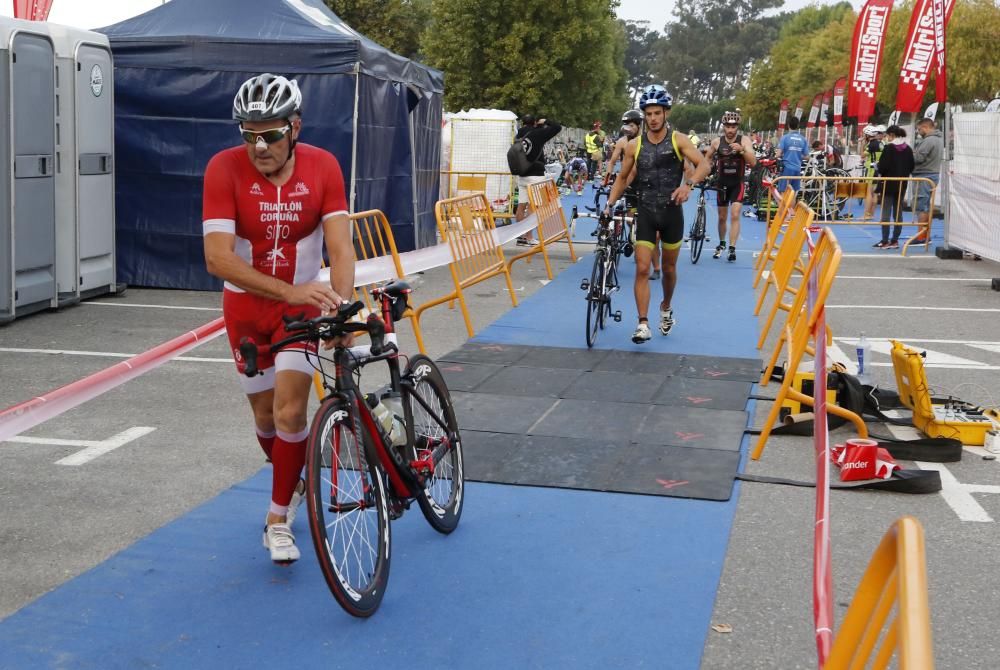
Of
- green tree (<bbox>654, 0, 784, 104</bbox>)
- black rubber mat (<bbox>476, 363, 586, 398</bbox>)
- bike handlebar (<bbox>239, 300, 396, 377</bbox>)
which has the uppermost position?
green tree (<bbox>654, 0, 784, 104</bbox>)

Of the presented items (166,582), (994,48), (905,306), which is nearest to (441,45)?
(994,48)

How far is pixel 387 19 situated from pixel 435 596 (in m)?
56.1

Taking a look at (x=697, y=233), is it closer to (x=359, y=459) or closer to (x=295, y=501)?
(x=295, y=501)

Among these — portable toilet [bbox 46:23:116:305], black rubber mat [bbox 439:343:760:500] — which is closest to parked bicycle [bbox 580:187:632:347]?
black rubber mat [bbox 439:343:760:500]

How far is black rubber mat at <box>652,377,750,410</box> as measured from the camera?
805 centimetres

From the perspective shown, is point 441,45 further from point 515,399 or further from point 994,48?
→ point 515,399

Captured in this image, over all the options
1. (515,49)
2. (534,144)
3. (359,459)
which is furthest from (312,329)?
(515,49)

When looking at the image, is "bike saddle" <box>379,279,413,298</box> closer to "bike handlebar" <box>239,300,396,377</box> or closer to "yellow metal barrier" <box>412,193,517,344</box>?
"bike handlebar" <box>239,300,396,377</box>

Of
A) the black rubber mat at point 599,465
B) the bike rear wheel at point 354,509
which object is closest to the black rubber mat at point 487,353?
the black rubber mat at point 599,465

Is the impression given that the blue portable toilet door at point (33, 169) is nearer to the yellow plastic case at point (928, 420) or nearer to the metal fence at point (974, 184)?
the yellow plastic case at point (928, 420)

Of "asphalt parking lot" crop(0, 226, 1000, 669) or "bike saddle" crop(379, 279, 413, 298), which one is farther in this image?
"bike saddle" crop(379, 279, 413, 298)

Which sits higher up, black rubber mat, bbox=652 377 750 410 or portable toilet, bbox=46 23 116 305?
portable toilet, bbox=46 23 116 305

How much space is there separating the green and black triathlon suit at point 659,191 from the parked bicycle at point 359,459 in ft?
17.4

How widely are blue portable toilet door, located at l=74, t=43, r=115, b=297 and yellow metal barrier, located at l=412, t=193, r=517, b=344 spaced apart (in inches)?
141
